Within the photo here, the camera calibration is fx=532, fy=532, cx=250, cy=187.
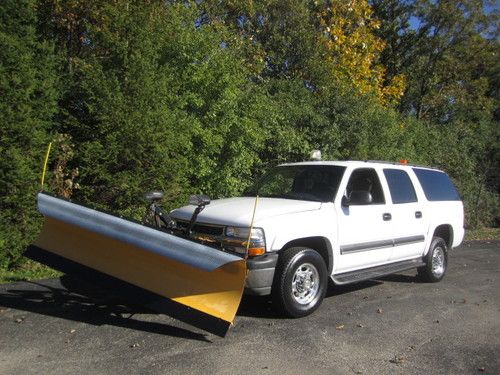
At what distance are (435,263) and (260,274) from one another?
14.0 feet

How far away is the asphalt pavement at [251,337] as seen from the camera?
4.49 metres

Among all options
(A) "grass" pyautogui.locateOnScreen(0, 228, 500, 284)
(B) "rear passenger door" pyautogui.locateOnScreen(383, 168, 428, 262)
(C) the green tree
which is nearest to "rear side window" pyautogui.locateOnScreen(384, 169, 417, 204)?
(B) "rear passenger door" pyautogui.locateOnScreen(383, 168, 428, 262)

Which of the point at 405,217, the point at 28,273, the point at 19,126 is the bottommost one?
the point at 28,273

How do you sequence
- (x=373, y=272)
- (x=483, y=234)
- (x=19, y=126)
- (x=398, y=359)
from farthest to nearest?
(x=483, y=234), (x=19, y=126), (x=373, y=272), (x=398, y=359)

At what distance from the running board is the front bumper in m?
1.14

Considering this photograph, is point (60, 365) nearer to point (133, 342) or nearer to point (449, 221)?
point (133, 342)

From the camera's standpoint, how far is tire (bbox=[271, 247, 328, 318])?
5641 millimetres

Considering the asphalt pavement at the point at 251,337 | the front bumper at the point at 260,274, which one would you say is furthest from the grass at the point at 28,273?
the front bumper at the point at 260,274

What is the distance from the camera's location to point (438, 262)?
8633 mm

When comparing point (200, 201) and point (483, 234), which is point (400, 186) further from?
point (483, 234)

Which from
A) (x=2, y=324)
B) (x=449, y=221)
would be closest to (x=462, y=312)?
(x=449, y=221)

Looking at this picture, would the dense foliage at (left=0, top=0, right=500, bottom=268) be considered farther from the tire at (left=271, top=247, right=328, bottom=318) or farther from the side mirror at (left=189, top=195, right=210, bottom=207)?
the tire at (left=271, top=247, right=328, bottom=318)

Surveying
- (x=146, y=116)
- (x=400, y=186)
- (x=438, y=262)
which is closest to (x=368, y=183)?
(x=400, y=186)

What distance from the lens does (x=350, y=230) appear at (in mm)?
6523
